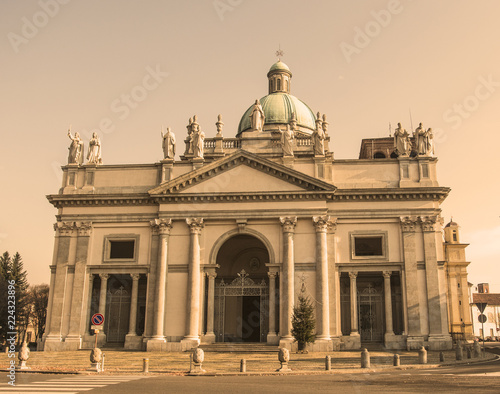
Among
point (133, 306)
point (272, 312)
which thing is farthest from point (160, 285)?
point (272, 312)

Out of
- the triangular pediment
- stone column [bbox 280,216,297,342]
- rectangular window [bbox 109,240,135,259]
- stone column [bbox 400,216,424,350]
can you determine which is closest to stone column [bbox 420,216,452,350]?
stone column [bbox 400,216,424,350]

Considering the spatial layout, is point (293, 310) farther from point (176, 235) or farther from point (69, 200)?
point (69, 200)

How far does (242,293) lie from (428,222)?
1371cm

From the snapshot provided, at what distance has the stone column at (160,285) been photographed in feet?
116

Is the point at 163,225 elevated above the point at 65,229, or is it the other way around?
the point at 163,225

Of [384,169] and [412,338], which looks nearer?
[412,338]

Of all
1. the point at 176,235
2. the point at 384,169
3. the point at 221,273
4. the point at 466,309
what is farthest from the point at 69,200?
the point at 466,309

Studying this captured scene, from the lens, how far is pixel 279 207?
122 feet

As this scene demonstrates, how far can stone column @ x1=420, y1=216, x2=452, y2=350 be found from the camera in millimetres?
34719

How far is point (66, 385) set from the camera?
1678 cm

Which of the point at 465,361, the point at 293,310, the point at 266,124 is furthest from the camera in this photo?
the point at 266,124

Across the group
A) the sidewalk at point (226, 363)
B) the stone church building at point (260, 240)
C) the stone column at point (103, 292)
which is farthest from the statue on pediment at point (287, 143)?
the stone column at point (103, 292)

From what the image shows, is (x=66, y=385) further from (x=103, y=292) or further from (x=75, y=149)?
(x=75, y=149)

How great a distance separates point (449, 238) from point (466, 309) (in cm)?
1230
